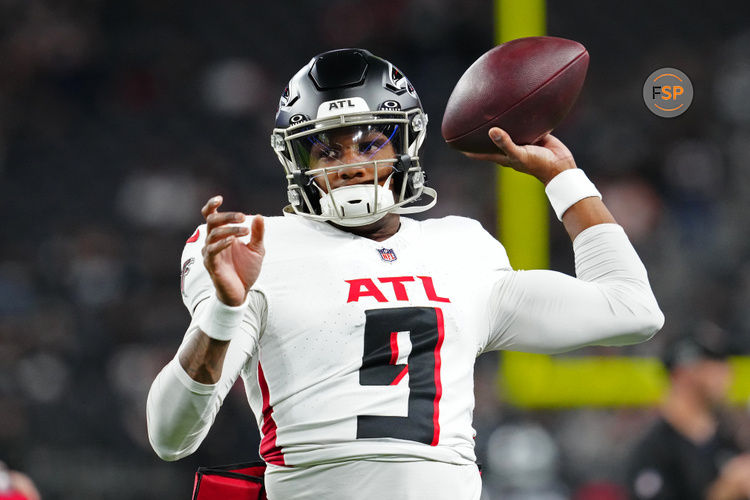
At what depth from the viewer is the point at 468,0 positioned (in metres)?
5.05

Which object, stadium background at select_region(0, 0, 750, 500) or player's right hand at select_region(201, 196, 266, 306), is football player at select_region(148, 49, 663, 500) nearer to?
player's right hand at select_region(201, 196, 266, 306)

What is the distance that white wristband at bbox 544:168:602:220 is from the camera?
193cm

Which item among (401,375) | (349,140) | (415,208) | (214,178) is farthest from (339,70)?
(214,178)

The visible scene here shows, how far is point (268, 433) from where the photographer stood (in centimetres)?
175

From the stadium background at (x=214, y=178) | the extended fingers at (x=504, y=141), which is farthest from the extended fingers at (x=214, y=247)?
the stadium background at (x=214, y=178)

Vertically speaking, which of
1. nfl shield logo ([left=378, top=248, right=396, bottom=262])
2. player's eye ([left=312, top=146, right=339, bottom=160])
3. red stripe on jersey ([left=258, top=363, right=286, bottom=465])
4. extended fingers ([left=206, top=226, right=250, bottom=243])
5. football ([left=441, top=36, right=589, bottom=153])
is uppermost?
football ([left=441, top=36, right=589, bottom=153])

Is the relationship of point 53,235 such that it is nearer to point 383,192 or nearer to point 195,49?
point 195,49

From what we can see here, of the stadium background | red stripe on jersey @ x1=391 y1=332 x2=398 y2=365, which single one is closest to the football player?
red stripe on jersey @ x1=391 y1=332 x2=398 y2=365

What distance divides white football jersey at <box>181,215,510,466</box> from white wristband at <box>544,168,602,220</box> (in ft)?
0.76

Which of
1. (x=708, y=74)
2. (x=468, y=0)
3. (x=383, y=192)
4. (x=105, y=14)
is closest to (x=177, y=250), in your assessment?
(x=105, y=14)

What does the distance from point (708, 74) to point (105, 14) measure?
10.1ft

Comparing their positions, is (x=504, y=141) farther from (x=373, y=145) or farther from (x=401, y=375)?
(x=401, y=375)

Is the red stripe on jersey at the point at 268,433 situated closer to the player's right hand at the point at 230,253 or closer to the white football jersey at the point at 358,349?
the white football jersey at the point at 358,349

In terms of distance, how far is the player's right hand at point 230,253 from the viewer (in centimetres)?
154
